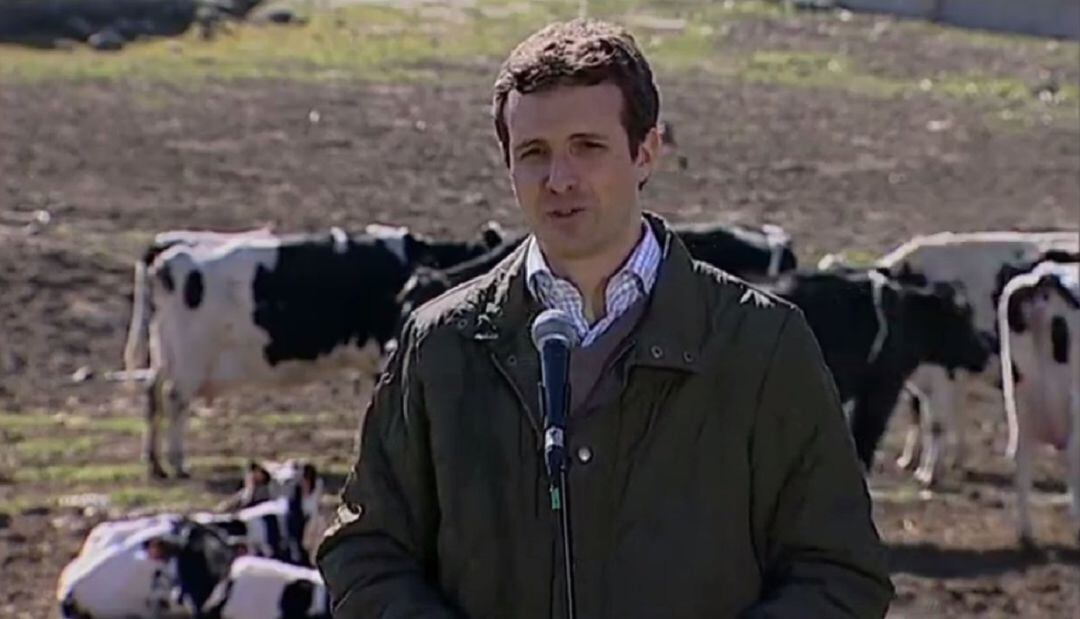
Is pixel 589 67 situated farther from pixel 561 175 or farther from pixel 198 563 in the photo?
pixel 198 563

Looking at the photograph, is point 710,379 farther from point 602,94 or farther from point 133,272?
point 133,272

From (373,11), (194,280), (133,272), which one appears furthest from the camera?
(373,11)

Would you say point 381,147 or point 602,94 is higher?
point 602,94

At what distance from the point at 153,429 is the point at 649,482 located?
1129 centimetres

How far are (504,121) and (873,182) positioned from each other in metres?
22.5

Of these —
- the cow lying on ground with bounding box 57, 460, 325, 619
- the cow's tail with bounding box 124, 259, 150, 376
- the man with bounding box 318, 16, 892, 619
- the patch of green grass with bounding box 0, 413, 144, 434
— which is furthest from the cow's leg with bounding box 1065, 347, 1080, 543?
the man with bounding box 318, 16, 892, 619

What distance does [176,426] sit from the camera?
1509 centimetres

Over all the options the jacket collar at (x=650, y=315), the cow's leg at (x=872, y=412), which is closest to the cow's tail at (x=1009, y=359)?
the cow's leg at (x=872, y=412)

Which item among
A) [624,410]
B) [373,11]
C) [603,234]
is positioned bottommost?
[373,11]

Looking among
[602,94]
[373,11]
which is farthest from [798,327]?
[373,11]

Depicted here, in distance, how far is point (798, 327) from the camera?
13.4 feet

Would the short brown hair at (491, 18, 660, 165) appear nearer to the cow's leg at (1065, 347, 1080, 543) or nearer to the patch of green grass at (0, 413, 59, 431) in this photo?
the cow's leg at (1065, 347, 1080, 543)

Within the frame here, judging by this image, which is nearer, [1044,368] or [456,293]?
[456,293]

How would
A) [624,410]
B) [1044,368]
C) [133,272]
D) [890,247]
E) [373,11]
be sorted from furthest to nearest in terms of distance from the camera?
[373,11] < [890,247] < [133,272] < [1044,368] < [624,410]
